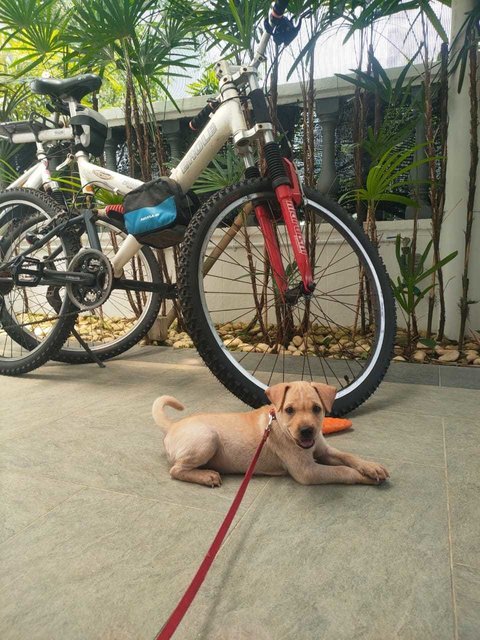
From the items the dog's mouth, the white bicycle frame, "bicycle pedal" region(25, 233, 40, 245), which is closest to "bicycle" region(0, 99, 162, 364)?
"bicycle pedal" region(25, 233, 40, 245)

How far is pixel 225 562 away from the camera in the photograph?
0.92m

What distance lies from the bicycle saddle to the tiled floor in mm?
1788

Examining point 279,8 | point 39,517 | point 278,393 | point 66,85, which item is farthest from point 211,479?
point 66,85

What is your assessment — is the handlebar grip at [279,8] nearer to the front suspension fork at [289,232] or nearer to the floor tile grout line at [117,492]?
the front suspension fork at [289,232]

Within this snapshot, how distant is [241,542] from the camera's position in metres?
0.99

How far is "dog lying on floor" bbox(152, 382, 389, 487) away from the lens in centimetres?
119

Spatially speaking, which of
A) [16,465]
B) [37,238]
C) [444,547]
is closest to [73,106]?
[37,238]

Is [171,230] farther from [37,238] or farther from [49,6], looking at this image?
[49,6]

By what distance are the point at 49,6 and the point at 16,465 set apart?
110 inches

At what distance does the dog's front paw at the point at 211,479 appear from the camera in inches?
48.7

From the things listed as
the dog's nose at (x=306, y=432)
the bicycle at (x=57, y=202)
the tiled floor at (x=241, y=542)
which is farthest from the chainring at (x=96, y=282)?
the dog's nose at (x=306, y=432)

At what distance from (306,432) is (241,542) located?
298 millimetres

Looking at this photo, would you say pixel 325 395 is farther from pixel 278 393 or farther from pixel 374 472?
pixel 374 472

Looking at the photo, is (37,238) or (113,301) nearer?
(37,238)
